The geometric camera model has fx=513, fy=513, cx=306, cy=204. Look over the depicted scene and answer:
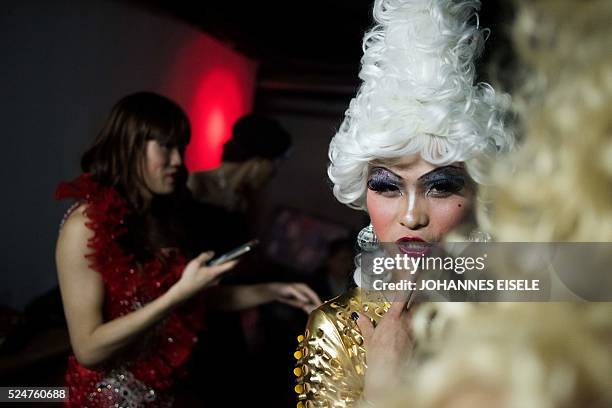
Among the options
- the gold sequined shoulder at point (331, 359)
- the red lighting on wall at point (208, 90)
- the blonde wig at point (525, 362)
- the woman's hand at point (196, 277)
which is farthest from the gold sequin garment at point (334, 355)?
the red lighting on wall at point (208, 90)

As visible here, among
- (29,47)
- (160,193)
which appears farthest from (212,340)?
(29,47)

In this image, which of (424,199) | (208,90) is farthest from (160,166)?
(208,90)

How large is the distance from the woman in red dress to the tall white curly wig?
607 mm

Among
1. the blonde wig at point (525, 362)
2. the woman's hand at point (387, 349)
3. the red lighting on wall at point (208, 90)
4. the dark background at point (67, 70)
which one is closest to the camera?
the blonde wig at point (525, 362)

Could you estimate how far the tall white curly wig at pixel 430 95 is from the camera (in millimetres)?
805

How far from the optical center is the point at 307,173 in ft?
15.9

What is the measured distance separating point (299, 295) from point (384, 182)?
0.66 meters

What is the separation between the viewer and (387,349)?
724 millimetres

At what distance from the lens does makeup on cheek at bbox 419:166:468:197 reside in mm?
811

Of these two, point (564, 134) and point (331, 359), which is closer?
point (564, 134)

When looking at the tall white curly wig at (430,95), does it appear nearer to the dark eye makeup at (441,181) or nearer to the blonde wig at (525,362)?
the dark eye makeup at (441,181)

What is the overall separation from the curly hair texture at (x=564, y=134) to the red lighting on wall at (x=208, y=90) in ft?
9.44

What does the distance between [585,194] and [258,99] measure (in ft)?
13.7

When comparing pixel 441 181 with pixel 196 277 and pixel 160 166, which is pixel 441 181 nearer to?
pixel 196 277
